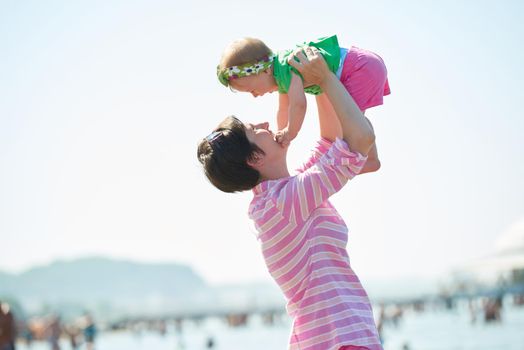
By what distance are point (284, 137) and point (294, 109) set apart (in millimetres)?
127

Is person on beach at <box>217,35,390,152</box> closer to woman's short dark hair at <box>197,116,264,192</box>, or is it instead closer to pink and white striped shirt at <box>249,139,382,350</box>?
woman's short dark hair at <box>197,116,264,192</box>

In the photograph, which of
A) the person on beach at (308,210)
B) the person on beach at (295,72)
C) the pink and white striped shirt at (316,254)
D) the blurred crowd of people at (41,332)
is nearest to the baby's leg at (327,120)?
the person on beach at (295,72)

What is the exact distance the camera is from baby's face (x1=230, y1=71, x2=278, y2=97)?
2861 mm

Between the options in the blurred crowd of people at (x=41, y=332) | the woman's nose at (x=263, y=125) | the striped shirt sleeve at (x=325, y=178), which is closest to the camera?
the striped shirt sleeve at (x=325, y=178)

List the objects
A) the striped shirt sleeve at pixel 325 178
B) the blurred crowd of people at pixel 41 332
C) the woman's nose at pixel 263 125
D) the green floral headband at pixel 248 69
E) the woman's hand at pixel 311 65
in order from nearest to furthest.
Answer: the striped shirt sleeve at pixel 325 178
the woman's hand at pixel 311 65
the woman's nose at pixel 263 125
the green floral headband at pixel 248 69
the blurred crowd of people at pixel 41 332

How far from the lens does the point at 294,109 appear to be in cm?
276

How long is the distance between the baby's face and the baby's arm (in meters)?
0.11

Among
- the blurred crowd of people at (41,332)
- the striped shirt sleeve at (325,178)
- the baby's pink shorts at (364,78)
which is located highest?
the baby's pink shorts at (364,78)

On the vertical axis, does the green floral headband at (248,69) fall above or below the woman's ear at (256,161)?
above

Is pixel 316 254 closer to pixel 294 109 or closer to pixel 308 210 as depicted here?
pixel 308 210

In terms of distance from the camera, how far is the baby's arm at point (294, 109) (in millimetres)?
2695

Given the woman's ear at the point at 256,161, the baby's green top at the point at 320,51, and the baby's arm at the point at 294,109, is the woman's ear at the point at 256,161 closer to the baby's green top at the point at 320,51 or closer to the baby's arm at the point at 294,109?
the baby's arm at the point at 294,109

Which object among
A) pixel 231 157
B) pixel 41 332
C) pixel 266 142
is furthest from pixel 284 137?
pixel 41 332

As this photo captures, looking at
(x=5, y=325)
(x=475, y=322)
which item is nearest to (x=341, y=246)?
(x=5, y=325)
